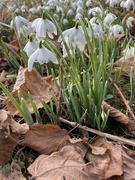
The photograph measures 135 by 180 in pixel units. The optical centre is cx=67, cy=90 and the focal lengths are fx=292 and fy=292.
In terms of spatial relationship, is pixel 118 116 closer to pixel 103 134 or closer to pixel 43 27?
pixel 103 134

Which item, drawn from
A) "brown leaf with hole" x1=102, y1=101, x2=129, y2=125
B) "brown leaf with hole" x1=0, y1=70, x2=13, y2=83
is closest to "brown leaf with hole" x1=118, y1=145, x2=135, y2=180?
"brown leaf with hole" x1=102, y1=101, x2=129, y2=125

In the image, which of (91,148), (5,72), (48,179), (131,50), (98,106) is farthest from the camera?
(5,72)

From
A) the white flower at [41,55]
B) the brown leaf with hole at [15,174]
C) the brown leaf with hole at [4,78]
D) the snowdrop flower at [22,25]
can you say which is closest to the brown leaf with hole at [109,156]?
the brown leaf with hole at [15,174]

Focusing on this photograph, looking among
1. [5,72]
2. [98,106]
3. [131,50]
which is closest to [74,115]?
[98,106]

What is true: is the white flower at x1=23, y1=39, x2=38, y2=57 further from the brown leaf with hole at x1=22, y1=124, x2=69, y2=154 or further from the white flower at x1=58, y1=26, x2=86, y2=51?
the brown leaf with hole at x1=22, y1=124, x2=69, y2=154

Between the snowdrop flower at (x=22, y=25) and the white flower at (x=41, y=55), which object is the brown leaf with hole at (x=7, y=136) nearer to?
the white flower at (x=41, y=55)

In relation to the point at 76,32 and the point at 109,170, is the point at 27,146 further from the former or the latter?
the point at 76,32
